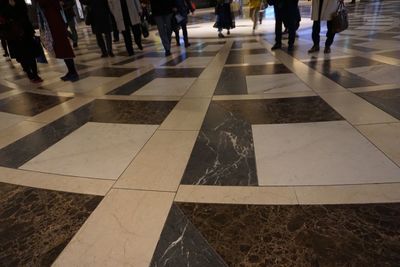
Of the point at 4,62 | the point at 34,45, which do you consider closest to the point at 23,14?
the point at 34,45

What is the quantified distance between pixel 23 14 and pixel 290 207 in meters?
4.75

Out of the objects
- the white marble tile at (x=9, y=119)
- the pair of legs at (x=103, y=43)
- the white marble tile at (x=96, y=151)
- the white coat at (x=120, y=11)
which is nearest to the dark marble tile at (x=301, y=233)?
the white marble tile at (x=96, y=151)

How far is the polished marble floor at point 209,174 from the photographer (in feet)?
4.31

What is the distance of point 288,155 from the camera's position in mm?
1980

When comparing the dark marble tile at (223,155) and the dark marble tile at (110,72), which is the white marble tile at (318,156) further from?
the dark marble tile at (110,72)

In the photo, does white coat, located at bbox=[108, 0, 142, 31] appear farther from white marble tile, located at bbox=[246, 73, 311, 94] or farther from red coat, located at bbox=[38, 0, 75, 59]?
white marble tile, located at bbox=[246, 73, 311, 94]

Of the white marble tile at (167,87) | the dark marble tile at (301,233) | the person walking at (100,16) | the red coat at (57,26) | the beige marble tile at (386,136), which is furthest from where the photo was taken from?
the person walking at (100,16)

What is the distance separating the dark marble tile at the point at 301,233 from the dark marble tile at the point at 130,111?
1.49 meters

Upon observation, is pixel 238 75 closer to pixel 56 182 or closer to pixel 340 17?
pixel 340 17

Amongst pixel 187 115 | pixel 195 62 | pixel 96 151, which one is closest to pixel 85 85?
pixel 195 62

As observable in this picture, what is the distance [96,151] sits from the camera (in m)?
2.29

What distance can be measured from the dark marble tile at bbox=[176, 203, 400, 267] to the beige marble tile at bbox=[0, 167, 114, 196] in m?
0.59

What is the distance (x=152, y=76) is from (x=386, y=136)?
11.4 feet

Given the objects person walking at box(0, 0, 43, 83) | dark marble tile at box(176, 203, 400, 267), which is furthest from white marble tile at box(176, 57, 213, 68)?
dark marble tile at box(176, 203, 400, 267)
